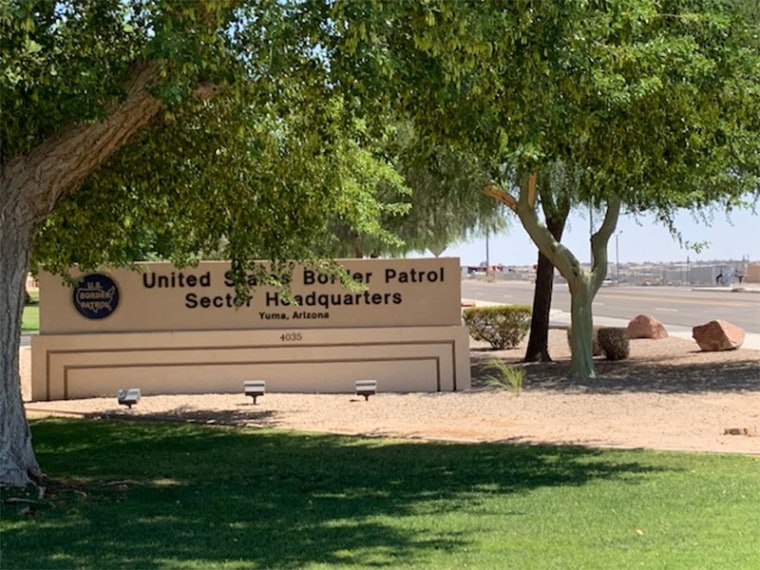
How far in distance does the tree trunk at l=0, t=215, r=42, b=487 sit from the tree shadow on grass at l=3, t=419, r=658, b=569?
446mm

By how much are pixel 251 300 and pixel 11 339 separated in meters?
9.60

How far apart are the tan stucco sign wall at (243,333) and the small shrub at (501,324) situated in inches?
407

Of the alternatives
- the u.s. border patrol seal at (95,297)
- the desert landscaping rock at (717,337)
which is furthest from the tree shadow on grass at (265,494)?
the desert landscaping rock at (717,337)

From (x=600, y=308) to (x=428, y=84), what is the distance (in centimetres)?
4215

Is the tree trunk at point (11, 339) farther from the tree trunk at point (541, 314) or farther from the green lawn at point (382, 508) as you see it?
the tree trunk at point (541, 314)

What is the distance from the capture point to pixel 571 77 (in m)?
9.89

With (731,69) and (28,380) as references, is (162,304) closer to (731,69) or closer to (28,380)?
(28,380)

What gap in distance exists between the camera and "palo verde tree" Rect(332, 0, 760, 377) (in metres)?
8.64

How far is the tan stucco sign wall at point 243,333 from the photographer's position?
19.0 m

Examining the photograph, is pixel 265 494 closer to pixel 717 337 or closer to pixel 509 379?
pixel 509 379

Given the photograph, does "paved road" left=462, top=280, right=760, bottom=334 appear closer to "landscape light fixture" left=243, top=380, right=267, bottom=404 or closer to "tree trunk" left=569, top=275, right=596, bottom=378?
"tree trunk" left=569, top=275, right=596, bottom=378

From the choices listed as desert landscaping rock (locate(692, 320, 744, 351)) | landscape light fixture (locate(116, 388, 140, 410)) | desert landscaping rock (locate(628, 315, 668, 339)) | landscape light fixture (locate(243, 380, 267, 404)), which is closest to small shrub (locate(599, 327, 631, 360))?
desert landscaping rock (locate(692, 320, 744, 351))

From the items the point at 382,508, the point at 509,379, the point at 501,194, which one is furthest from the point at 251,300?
the point at 382,508

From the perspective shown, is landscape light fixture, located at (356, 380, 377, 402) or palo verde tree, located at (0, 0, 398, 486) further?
landscape light fixture, located at (356, 380, 377, 402)
